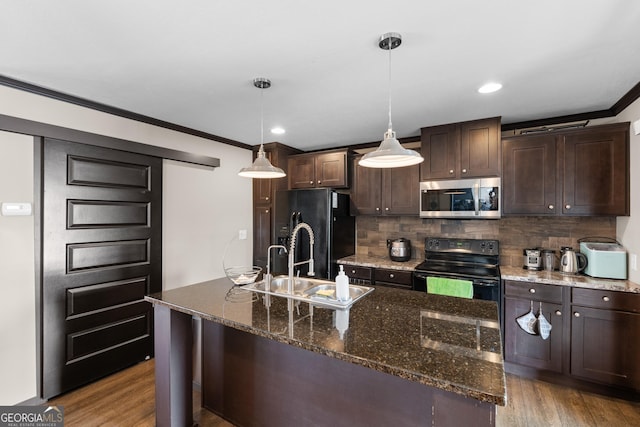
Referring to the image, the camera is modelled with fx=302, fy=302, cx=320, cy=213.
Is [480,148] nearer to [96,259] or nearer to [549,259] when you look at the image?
[549,259]

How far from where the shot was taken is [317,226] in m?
3.53

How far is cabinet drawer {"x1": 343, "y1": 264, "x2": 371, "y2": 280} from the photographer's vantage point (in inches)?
132

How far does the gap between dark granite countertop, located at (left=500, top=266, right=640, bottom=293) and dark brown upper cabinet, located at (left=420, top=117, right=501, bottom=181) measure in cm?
94

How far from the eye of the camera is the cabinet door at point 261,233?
4.02 metres

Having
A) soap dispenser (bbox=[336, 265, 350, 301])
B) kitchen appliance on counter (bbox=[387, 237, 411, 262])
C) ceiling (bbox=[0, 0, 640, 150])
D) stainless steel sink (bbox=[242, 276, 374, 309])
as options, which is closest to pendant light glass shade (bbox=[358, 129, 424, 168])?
ceiling (bbox=[0, 0, 640, 150])

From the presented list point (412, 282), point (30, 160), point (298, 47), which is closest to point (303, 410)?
point (412, 282)

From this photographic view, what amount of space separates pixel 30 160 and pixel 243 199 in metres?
2.13

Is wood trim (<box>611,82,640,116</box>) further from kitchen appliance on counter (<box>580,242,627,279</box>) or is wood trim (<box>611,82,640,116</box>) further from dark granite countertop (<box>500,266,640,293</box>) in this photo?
dark granite countertop (<box>500,266,640,293</box>)

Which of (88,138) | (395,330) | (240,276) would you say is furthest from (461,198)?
(88,138)

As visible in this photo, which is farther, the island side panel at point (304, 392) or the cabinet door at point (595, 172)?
the cabinet door at point (595, 172)

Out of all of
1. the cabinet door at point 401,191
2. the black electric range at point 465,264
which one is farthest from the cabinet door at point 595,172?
the cabinet door at point 401,191

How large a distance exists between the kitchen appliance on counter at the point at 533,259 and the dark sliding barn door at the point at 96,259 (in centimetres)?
362

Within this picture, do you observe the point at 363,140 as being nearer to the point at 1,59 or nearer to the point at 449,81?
the point at 449,81

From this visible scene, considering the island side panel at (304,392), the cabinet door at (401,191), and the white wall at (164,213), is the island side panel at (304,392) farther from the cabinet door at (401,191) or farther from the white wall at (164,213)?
the cabinet door at (401,191)
